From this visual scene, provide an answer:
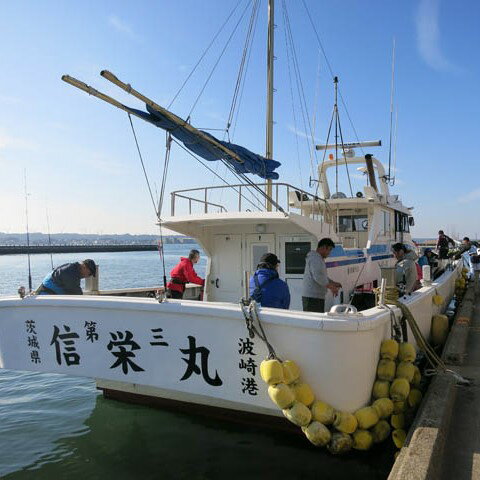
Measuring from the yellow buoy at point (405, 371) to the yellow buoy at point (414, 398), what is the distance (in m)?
0.27

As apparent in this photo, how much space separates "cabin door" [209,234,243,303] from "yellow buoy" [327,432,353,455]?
13.4ft

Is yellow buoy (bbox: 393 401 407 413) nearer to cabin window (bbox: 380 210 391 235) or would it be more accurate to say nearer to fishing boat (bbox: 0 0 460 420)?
fishing boat (bbox: 0 0 460 420)

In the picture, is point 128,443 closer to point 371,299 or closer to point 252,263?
point 252,263

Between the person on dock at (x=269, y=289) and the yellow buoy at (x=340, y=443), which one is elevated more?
the person on dock at (x=269, y=289)

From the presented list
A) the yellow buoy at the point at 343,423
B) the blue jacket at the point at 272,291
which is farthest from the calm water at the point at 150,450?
the blue jacket at the point at 272,291

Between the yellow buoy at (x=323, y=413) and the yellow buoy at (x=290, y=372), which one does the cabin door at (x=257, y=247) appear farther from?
the yellow buoy at (x=323, y=413)

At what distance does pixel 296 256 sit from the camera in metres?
7.62

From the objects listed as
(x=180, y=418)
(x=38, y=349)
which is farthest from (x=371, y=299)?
(x=38, y=349)

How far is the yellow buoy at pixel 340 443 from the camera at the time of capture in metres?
3.98

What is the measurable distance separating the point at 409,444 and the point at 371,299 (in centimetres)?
457

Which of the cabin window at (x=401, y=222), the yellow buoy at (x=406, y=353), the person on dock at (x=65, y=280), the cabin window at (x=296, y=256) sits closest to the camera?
the yellow buoy at (x=406, y=353)

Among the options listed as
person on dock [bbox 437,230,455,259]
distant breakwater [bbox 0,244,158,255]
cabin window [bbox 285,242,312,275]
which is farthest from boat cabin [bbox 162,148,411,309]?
distant breakwater [bbox 0,244,158,255]

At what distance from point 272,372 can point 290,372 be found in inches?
7.5

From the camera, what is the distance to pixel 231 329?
4.39 m
